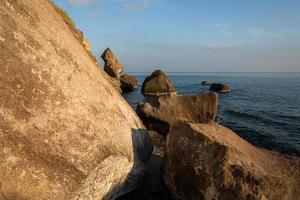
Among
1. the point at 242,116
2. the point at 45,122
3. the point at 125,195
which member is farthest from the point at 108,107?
the point at 242,116

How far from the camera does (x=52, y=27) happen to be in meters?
6.27

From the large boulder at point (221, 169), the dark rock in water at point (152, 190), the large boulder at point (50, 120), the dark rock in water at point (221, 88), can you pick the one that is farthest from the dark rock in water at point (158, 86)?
the large boulder at point (50, 120)

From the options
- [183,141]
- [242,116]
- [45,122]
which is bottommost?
[242,116]

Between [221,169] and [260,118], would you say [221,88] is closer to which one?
[260,118]

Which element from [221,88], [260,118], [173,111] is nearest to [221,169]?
[173,111]

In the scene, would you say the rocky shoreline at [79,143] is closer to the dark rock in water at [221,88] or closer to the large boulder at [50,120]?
the large boulder at [50,120]

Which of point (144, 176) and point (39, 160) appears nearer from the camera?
point (39, 160)

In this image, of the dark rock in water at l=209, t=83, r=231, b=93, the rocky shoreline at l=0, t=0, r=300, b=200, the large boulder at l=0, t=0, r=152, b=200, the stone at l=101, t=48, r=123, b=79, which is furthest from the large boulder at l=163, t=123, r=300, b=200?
the stone at l=101, t=48, r=123, b=79

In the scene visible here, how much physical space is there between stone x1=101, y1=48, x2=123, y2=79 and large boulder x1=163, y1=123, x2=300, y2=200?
1909 inches

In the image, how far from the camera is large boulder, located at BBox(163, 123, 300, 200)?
18.2 ft

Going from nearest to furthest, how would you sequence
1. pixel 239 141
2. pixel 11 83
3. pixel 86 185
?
pixel 11 83
pixel 86 185
pixel 239 141

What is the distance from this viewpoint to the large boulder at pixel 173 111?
1359 centimetres

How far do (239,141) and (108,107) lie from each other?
3224mm

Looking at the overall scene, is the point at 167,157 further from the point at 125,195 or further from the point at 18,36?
the point at 18,36
